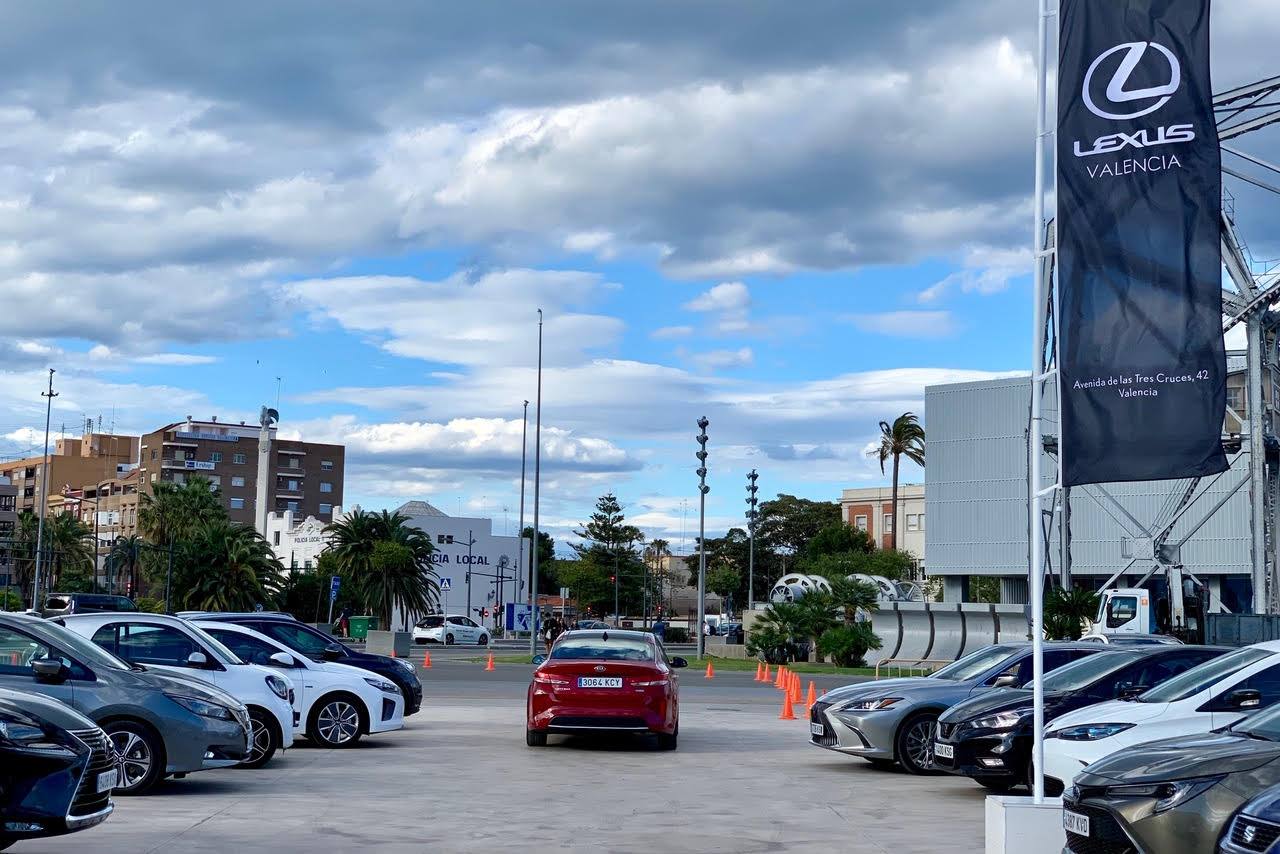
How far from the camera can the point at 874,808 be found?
13.2 meters

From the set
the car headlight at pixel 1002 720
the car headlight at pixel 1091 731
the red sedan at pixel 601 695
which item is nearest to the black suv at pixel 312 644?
the red sedan at pixel 601 695

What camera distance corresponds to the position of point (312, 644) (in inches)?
784

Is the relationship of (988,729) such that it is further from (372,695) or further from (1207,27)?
(372,695)

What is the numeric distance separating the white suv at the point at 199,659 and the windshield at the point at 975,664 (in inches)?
301

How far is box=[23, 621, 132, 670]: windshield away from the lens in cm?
1178

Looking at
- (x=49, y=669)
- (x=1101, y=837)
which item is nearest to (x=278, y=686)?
(x=49, y=669)

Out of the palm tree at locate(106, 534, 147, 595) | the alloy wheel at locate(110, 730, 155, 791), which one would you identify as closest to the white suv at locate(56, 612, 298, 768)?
the alloy wheel at locate(110, 730, 155, 791)

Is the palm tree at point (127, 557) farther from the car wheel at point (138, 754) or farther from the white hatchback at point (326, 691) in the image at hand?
the car wheel at point (138, 754)

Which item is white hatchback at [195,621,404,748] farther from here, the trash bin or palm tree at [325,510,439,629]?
palm tree at [325,510,439,629]

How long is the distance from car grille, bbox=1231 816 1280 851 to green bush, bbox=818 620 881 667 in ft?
138

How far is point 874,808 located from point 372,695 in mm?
7239

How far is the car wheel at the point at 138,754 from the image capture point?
12.4 metres

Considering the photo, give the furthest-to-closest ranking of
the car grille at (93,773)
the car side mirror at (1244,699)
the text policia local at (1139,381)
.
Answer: the car side mirror at (1244,699)
the text policia local at (1139,381)
the car grille at (93,773)

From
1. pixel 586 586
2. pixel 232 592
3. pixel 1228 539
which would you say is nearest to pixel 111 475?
pixel 586 586
